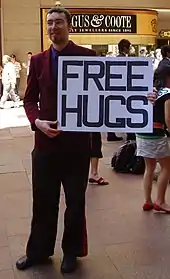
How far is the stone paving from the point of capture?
3441 millimetres

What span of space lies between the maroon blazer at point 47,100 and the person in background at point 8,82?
1253 cm

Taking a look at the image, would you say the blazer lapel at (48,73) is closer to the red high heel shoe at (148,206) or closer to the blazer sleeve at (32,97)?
the blazer sleeve at (32,97)

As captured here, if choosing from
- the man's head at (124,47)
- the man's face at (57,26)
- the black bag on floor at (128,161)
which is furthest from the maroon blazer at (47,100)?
the man's head at (124,47)

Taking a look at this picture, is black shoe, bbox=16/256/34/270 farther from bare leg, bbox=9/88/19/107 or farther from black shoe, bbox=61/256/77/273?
bare leg, bbox=9/88/19/107

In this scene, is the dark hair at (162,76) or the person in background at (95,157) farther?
the person in background at (95,157)

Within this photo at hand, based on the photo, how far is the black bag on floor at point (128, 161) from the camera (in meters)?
6.27

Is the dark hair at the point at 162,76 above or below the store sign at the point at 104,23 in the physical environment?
Result: below

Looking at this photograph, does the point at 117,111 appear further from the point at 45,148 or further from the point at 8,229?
the point at 8,229

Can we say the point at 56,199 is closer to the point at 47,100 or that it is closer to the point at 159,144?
the point at 47,100

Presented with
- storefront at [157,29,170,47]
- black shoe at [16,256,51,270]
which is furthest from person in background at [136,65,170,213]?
storefront at [157,29,170,47]

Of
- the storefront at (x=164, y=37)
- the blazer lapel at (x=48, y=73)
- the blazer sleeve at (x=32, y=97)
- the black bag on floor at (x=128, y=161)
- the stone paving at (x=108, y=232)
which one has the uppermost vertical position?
the storefront at (x=164, y=37)

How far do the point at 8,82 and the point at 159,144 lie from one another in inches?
470

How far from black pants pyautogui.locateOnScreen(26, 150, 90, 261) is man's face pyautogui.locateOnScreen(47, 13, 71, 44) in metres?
0.81

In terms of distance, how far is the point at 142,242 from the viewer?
3.95m
